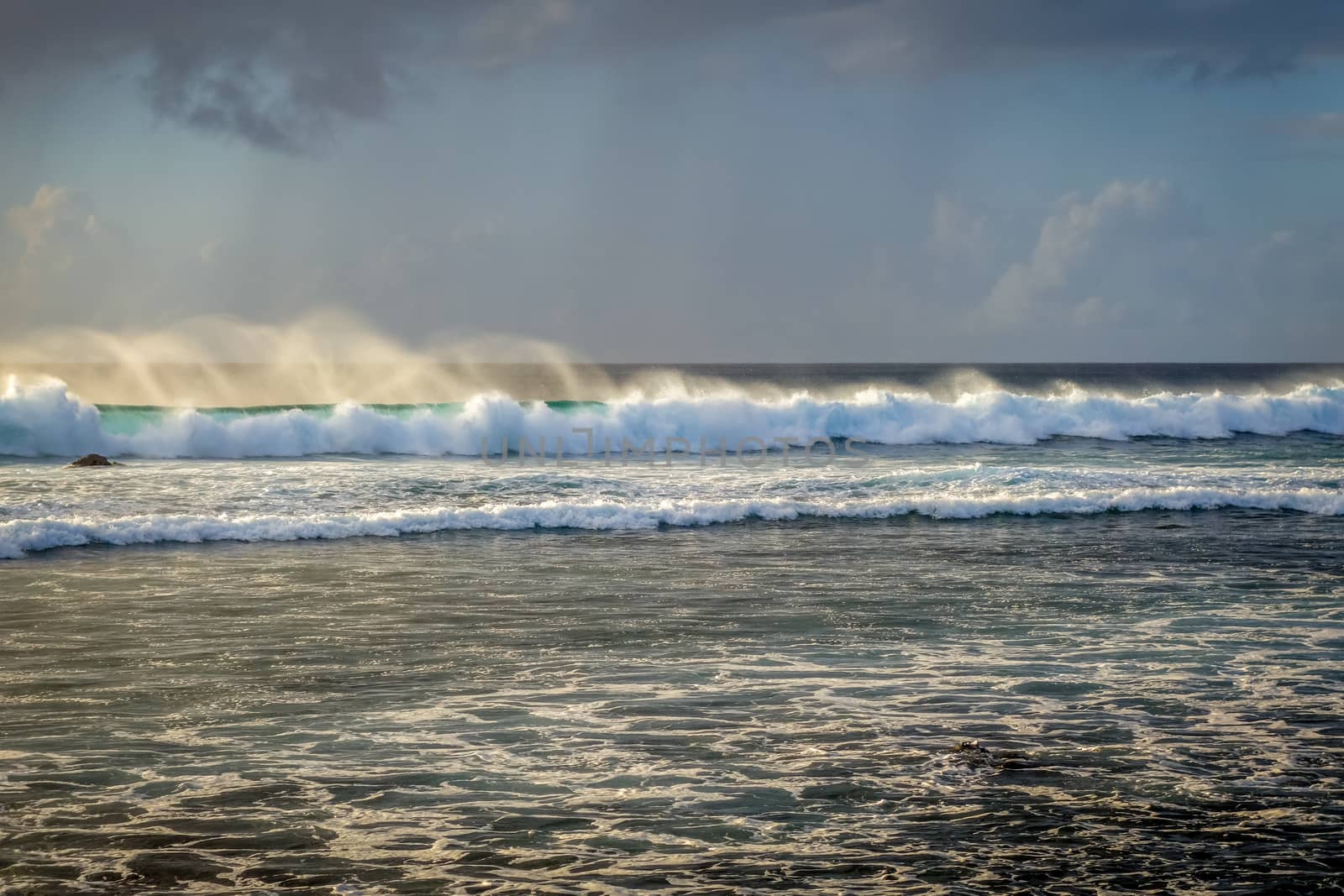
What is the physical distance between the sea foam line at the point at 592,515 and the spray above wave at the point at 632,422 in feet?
30.5

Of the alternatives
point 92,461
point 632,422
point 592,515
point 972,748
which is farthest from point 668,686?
point 632,422

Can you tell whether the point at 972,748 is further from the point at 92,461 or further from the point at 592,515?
the point at 92,461

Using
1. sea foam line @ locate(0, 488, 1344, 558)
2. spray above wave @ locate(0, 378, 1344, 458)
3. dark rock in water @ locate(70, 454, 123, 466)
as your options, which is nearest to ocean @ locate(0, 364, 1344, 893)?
sea foam line @ locate(0, 488, 1344, 558)

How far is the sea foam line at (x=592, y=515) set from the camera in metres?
17.9

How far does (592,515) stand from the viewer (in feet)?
66.8

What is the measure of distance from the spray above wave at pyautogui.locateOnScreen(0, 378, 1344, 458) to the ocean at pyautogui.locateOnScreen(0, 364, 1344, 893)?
8871mm

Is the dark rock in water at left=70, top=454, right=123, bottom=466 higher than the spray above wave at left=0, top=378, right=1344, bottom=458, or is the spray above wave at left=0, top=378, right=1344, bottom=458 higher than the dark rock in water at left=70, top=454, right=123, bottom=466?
the spray above wave at left=0, top=378, right=1344, bottom=458

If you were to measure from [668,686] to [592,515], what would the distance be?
11.1 metres

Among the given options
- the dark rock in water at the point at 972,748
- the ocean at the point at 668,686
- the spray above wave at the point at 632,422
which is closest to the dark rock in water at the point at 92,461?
the ocean at the point at 668,686

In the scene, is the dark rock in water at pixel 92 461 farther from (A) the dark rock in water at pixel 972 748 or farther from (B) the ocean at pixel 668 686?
(A) the dark rock in water at pixel 972 748

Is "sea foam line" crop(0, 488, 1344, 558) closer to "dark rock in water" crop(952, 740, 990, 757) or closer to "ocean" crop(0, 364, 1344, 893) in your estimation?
"ocean" crop(0, 364, 1344, 893)

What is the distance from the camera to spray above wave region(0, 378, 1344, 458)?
32.5 meters

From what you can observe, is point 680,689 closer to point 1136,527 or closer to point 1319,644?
point 1319,644

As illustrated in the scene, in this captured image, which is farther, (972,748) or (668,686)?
(668,686)
